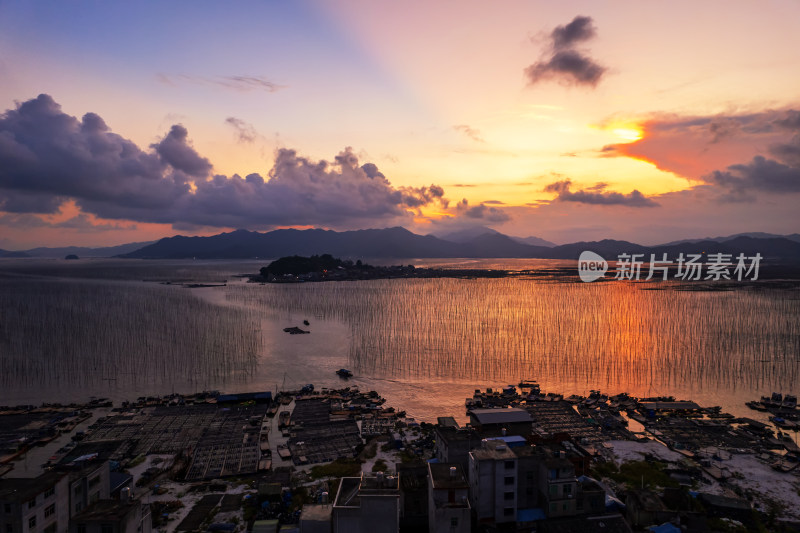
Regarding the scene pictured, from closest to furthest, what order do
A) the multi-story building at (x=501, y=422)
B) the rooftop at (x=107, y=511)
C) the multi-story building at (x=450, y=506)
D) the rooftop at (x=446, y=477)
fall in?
the rooftop at (x=107, y=511) → the multi-story building at (x=450, y=506) → the rooftop at (x=446, y=477) → the multi-story building at (x=501, y=422)

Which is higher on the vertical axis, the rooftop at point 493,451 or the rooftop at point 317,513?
the rooftop at point 493,451

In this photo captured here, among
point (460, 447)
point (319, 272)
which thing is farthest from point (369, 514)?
point (319, 272)

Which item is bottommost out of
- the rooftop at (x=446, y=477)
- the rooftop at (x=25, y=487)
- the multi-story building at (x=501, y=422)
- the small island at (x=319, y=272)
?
the multi-story building at (x=501, y=422)

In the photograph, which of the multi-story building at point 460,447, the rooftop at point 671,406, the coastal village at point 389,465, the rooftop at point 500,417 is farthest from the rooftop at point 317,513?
the rooftop at point 671,406

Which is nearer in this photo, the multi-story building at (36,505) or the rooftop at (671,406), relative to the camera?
the multi-story building at (36,505)

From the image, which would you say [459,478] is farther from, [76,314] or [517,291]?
[517,291]

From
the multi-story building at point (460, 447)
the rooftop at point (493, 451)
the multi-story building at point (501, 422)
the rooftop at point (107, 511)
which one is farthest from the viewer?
the multi-story building at point (501, 422)

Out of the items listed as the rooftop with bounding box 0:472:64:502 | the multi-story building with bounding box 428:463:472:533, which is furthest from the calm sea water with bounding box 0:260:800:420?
the rooftop with bounding box 0:472:64:502

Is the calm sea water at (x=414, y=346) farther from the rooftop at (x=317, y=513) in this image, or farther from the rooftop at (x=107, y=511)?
the rooftop at (x=107, y=511)
